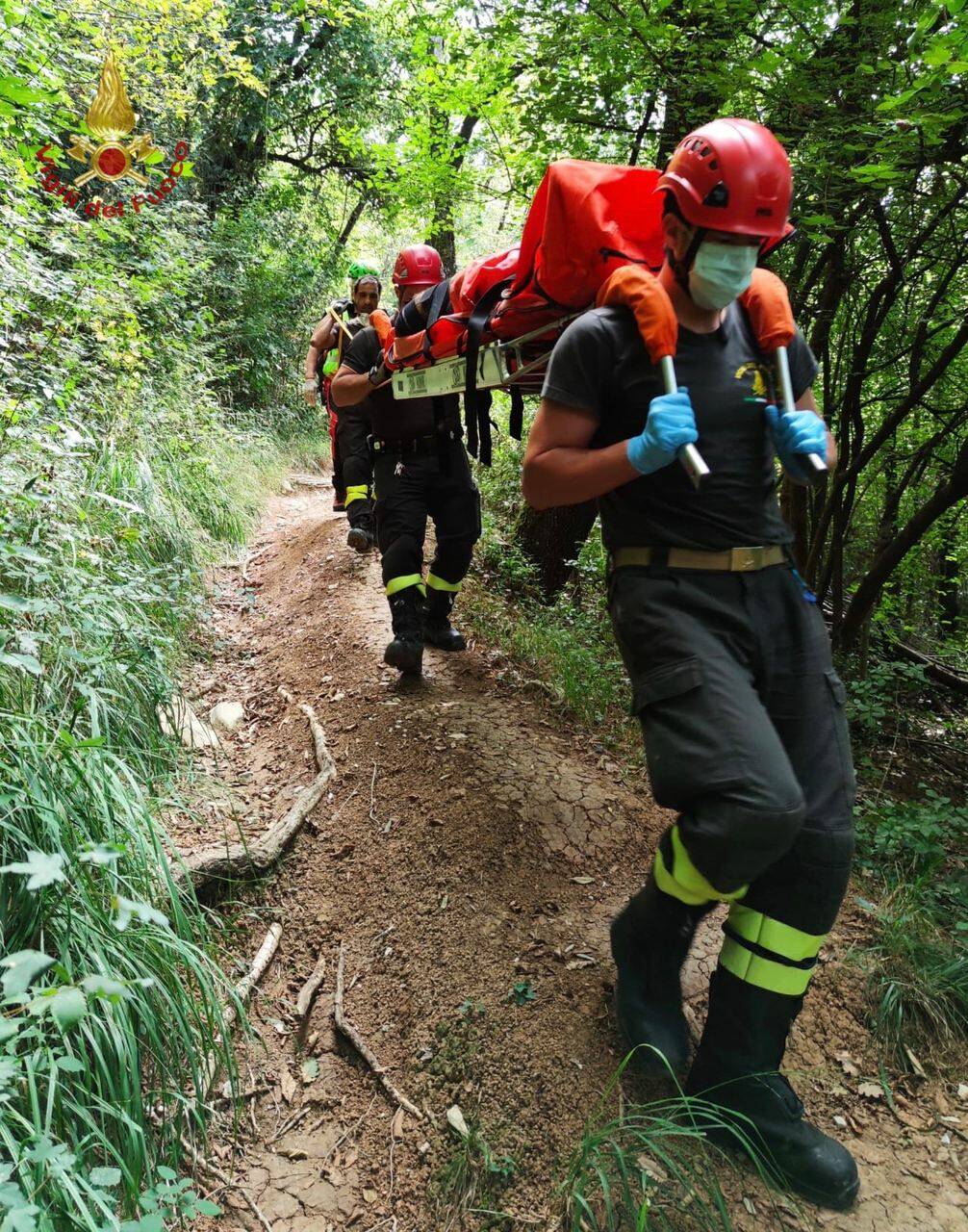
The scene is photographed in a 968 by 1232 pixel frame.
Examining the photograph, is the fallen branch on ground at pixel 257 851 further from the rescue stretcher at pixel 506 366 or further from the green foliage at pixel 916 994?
the green foliage at pixel 916 994

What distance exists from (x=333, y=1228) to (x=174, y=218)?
11.0 metres

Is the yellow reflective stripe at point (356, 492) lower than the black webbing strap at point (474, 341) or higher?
lower

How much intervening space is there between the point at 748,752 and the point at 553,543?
443 centimetres

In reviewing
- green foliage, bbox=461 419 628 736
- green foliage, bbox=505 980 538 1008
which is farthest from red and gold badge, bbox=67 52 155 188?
green foliage, bbox=505 980 538 1008

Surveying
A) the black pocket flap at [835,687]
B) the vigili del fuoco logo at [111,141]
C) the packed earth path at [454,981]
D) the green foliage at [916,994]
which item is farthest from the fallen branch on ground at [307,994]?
the vigili del fuoco logo at [111,141]

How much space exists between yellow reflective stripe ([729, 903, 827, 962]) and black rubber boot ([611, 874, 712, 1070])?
156 mm

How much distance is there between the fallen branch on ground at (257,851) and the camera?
2965mm

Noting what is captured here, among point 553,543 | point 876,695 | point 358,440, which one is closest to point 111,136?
point 358,440

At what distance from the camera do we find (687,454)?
190 centimetres

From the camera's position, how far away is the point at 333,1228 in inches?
83.4

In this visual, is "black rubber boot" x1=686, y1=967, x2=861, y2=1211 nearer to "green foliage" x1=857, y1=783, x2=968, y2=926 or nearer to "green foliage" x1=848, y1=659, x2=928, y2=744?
"green foliage" x1=857, y1=783, x2=968, y2=926

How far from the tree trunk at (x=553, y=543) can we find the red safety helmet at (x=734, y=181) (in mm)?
Answer: 4098

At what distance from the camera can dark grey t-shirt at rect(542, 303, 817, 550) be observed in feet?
6.81

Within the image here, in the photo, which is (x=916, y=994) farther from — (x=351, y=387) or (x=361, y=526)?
(x=361, y=526)
